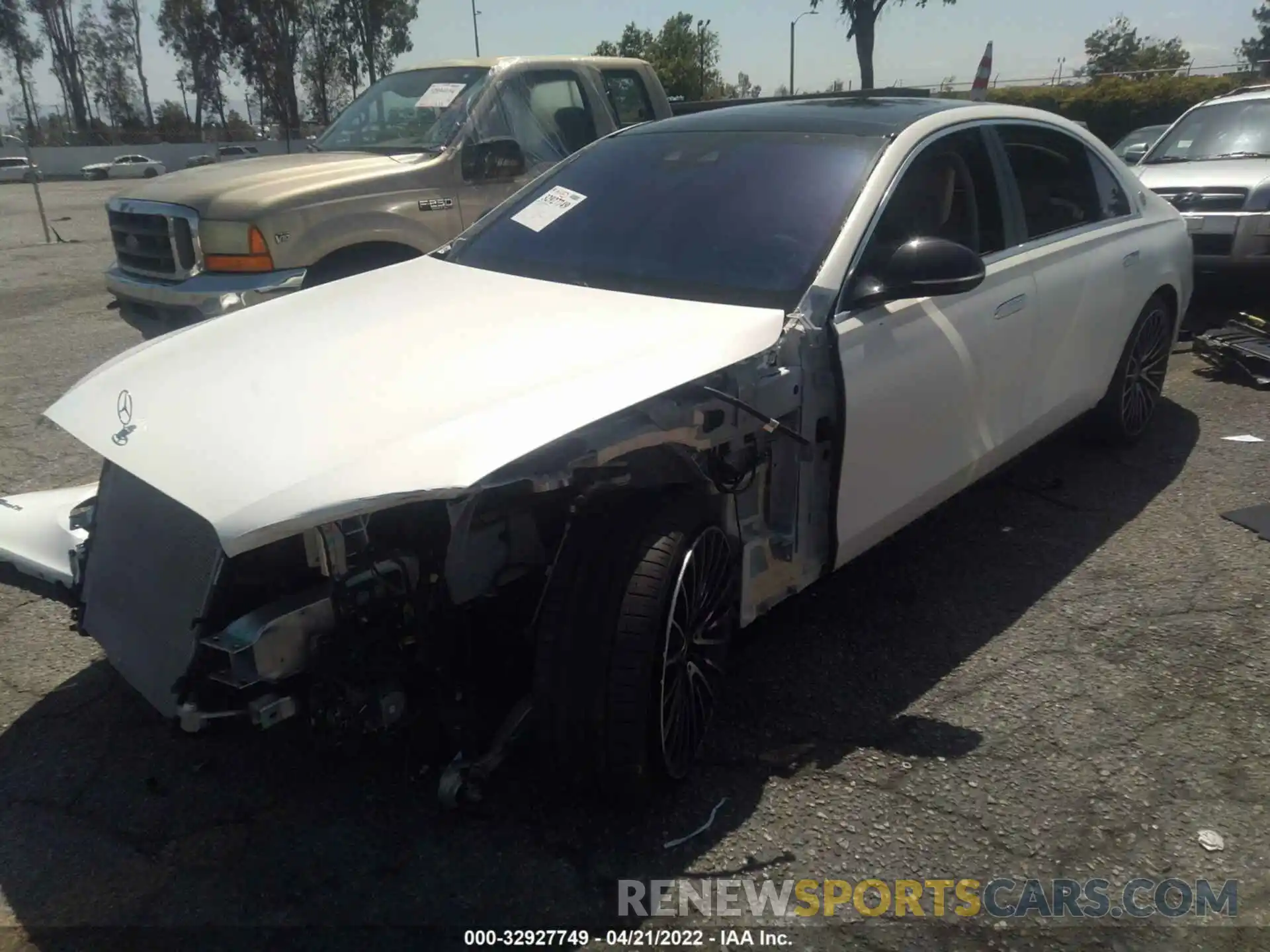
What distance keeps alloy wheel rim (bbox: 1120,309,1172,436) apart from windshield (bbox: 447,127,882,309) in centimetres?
233

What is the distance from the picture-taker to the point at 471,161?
6.26 meters

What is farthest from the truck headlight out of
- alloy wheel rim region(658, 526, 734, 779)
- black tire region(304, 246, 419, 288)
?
alloy wheel rim region(658, 526, 734, 779)

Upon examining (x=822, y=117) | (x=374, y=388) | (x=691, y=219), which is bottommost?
(x=374, y=388)

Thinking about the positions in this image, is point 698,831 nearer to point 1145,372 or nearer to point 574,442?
point 574,442

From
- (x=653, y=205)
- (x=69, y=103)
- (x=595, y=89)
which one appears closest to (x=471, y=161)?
(x=595, y=89)

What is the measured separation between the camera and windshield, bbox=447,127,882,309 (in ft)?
10.3

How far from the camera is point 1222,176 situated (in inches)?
316

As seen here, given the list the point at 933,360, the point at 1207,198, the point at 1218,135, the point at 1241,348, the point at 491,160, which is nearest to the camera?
the point at 933,360

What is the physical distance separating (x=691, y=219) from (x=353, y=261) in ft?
10.6

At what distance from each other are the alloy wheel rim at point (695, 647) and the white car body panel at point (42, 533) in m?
1.80

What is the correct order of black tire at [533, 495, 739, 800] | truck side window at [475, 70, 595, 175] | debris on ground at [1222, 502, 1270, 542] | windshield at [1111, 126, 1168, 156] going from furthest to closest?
windshield at [1111, 126, 1168, 156] < truck side window at [475, 70, 595, 175] < debris on ground at [1222, 502, 1270, 542] < black tire at [533, 495, 739, 800]

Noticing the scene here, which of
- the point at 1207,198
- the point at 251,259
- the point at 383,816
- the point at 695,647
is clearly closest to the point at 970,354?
the point at 695,647

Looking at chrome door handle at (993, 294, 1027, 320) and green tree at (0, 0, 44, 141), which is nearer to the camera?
chrome door handle at (993, 294, 1027, 320)

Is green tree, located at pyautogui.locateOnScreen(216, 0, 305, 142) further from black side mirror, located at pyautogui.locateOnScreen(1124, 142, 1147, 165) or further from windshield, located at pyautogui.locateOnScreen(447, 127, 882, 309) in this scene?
windshield, located at pyautogui.locateOnScreen(447, 127, 882, 309)
